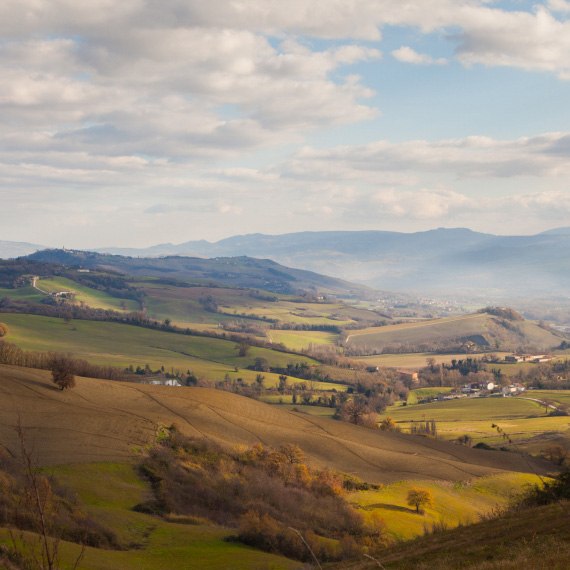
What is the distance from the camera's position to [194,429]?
91188 millimetres

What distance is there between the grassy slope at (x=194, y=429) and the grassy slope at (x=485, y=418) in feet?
95.6

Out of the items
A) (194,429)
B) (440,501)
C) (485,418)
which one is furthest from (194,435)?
(485,418)

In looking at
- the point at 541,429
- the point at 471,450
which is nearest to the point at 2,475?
the point at 471,450

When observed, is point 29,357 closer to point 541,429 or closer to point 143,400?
point 143,400

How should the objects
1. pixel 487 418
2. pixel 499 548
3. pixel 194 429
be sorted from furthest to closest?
pixel 487 418 < pixel 194 429 < pixel 499 548

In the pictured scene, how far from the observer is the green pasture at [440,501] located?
227 feet

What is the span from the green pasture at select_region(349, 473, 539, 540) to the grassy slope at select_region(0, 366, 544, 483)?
3109 millimetres

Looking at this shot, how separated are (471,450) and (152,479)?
62.6 m

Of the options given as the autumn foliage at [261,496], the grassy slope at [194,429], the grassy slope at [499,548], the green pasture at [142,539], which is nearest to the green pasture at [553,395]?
the grassy slope at [194,429]

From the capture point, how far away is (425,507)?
7588 cm

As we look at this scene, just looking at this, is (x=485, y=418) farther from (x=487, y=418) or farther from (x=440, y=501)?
(x=440, y=501)

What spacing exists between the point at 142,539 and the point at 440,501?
42.1m

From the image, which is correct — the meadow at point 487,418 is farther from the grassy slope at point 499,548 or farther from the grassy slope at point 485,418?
the grassy slope at point 499,548

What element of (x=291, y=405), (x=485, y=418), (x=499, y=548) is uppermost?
(x=499, y=548)
